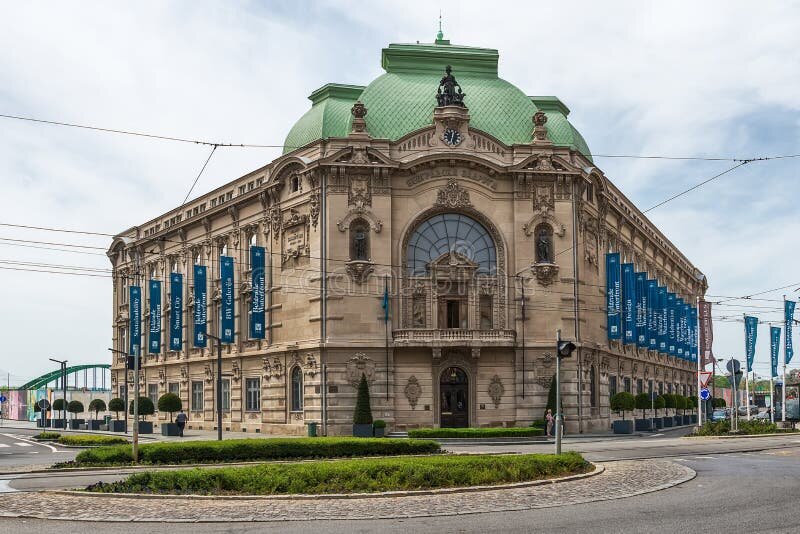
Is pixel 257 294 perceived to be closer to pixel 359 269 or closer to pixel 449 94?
pixel 359 269

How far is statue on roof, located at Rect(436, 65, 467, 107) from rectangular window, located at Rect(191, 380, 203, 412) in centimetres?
2999

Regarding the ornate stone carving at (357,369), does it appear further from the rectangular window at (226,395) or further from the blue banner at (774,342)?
the blue banner at (774,342)

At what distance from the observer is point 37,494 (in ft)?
76.2

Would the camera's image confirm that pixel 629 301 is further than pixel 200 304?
No

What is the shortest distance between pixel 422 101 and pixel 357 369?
17874 millimetres

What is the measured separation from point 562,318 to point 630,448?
57.9ft

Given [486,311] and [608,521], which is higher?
[486,311]

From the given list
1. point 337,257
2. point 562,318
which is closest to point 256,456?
point 337,257

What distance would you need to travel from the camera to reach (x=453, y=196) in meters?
59.0

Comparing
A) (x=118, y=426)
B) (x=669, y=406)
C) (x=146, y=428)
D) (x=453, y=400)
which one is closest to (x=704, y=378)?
(x=453, y=400)

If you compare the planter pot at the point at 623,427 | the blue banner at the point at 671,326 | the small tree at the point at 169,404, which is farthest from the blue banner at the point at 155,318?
the blue banner at the point at 671,326

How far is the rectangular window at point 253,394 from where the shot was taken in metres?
65.1

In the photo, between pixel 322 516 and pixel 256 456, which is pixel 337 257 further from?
pixel 322 516

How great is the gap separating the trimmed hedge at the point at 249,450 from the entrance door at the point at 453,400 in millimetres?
20474
